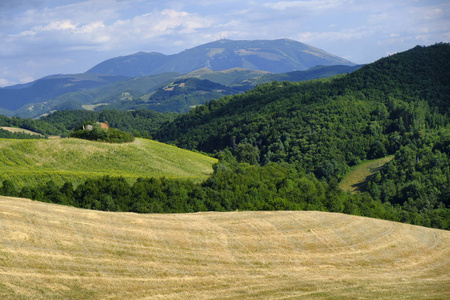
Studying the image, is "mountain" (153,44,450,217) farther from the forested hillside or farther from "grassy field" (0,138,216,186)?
"grassy field" (0,138,216,186)

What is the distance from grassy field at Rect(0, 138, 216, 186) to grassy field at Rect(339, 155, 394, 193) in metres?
44.4

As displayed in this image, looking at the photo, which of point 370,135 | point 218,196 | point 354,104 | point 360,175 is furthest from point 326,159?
point 218,196

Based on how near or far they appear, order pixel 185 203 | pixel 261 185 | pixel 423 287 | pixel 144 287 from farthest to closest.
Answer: pixel 261 185
pixel 185 203
pixel 423 287
pixel 144 287

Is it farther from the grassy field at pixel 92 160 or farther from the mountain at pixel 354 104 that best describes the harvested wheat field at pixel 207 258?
the mountain at pixel 354 104

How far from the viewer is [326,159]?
140m

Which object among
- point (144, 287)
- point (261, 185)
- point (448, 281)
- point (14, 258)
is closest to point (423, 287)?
point (448, 281)

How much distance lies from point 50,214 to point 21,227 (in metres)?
4.77

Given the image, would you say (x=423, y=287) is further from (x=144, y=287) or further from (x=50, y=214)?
(x=50, y=214)

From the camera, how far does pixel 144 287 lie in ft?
99.7

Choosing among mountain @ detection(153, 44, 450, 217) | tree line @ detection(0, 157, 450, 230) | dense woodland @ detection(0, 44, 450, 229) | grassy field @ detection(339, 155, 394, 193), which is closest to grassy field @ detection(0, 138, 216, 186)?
dense woodland @ detection(0, 44, 450, 229)

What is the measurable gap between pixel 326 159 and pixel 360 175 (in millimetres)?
12689

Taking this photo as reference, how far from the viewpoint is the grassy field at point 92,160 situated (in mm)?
79062

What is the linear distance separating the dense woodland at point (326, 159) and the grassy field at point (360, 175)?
266 centimetres

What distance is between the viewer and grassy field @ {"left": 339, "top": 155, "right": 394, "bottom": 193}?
407 ft
